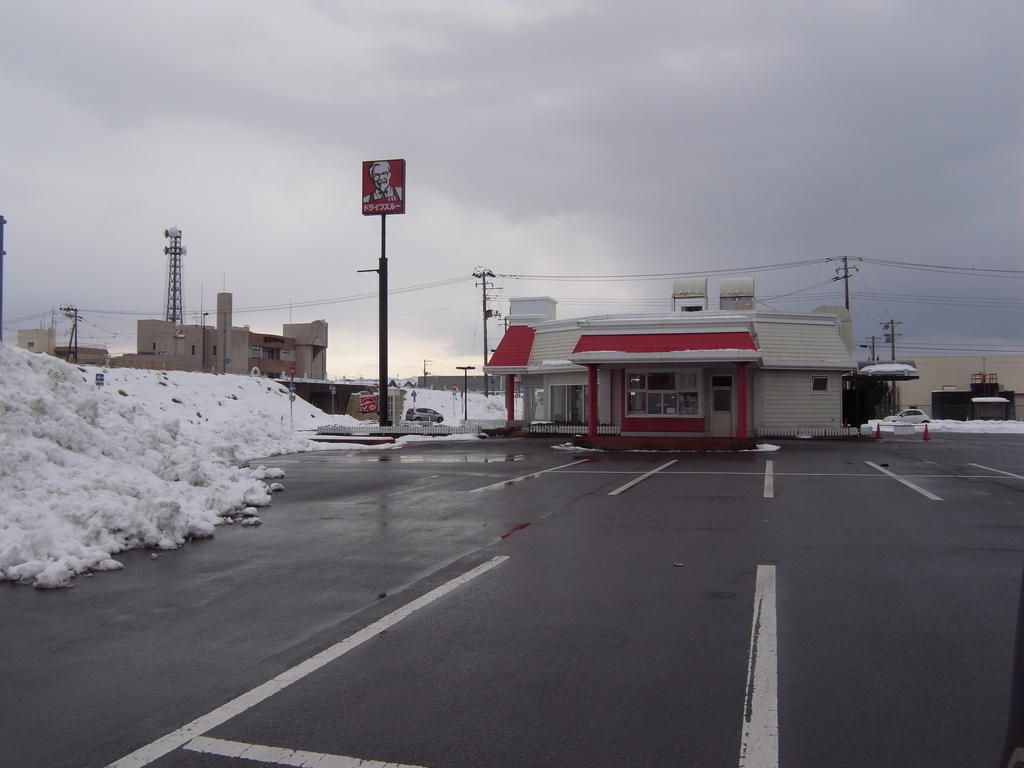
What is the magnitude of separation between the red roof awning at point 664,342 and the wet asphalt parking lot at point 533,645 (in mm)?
17100

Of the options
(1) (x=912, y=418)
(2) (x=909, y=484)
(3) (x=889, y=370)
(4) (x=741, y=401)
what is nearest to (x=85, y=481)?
(2) (x=909, y=484)

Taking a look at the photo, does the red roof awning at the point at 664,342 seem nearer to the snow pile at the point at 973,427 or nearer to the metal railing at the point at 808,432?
the metal railing at the point at 808,432

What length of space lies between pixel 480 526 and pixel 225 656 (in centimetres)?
530

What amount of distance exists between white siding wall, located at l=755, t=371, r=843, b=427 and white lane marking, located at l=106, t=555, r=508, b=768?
27907 mm

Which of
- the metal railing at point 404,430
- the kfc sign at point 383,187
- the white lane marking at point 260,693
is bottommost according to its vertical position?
the white lane marking at point 260,693

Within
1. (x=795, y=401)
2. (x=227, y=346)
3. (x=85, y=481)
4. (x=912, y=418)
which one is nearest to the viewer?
(x=85, y=481)

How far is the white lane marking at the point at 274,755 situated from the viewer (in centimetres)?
357

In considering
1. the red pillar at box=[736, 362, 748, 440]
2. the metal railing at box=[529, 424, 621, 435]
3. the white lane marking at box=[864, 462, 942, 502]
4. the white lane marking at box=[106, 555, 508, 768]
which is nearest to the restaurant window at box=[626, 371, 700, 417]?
the red pillar at box=[736, 362, 748, 440]

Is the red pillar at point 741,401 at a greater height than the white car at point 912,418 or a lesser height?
greater

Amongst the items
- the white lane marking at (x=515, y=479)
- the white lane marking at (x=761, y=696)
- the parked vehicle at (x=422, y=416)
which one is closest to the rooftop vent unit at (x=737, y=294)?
the white lane marking at (x=515, y=479)

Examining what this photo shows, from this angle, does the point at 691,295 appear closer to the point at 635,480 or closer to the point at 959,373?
the point at 635,480

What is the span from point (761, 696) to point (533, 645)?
1.58 m

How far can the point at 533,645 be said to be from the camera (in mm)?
5227

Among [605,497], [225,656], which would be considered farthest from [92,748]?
[605,497]
